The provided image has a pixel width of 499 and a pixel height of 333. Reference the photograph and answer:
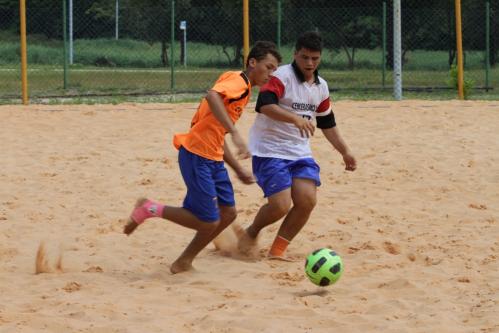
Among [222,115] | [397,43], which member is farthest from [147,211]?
[397,43]

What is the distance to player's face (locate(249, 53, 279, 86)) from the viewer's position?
677cm

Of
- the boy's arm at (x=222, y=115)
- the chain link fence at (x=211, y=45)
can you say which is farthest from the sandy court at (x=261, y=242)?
the chain link fence at (x=211, y=45)

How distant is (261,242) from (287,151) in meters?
0.95

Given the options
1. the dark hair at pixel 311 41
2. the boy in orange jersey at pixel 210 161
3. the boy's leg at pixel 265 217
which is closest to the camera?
the boy in orange jersey at pixel 210 161

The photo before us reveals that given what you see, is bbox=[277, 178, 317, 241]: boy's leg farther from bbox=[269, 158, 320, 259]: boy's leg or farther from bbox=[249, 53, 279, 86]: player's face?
bbox=[249, 53, 279, 86]: player's face

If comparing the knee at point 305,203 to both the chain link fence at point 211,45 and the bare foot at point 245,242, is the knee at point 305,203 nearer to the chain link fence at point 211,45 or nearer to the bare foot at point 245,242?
the bare foot at point 245,242

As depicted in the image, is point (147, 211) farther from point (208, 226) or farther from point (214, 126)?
point (214, 126)

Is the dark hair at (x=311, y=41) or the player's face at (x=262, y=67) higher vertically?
the dark hair at (x=311, y=41)

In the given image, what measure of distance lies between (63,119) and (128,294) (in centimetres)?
809

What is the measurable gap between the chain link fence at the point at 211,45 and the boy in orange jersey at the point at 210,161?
14421mm

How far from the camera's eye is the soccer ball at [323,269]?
617 cm

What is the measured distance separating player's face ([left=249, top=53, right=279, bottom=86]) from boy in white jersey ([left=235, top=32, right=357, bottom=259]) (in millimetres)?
300

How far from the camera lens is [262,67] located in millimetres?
6777

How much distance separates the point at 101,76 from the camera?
23672 millimetres
